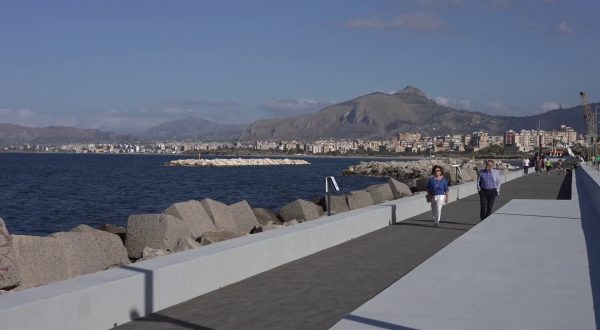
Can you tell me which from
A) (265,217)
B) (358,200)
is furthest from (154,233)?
(358,200)

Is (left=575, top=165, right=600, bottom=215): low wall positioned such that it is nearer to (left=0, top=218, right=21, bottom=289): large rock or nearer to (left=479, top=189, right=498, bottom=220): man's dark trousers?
(left=479, top=189, right=498, bottom=220): man's dark trousers

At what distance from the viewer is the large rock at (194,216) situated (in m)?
15.6

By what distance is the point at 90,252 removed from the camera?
41.2 feet

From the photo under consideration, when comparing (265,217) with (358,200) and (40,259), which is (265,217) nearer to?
(358,200)

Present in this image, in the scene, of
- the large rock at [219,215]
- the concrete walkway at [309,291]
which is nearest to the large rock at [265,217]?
the large rock at [219,215]

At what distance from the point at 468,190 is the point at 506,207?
885 cm

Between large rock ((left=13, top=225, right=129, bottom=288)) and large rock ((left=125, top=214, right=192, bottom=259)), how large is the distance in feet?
1.95

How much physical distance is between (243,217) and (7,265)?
376 inches

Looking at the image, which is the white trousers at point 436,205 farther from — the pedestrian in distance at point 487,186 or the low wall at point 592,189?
the low wall at point 592,189

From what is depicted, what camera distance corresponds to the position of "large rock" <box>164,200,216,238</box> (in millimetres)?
15570

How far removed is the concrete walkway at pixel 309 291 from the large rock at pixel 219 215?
4.47m

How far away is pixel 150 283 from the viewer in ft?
23.9

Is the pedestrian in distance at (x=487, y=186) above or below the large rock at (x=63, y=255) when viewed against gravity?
above

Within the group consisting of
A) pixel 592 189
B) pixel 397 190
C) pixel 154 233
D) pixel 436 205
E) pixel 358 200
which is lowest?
pixel 397 190
